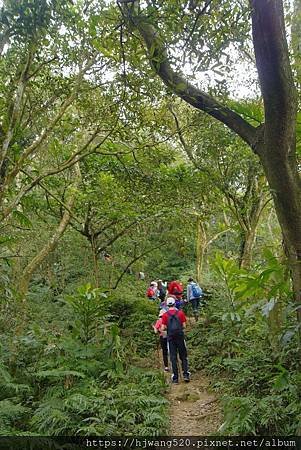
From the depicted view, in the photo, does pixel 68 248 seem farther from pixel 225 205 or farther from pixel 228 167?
pixel 228 167

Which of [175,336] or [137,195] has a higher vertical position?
[137,195]

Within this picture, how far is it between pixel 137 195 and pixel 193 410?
483cm

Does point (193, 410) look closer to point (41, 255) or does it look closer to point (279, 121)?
point (41, 255)

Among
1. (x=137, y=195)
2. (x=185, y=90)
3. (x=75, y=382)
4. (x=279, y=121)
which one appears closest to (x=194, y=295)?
(x=137, y=195)

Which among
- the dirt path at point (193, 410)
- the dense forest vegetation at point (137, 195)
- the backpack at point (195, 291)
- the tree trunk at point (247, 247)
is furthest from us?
the backpack at point (195, 291)

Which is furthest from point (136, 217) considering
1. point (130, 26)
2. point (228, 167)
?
point (130, 26)

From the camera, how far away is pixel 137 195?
9.34 meters

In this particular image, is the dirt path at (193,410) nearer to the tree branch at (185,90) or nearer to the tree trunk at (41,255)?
the tree trunk at (41,255)

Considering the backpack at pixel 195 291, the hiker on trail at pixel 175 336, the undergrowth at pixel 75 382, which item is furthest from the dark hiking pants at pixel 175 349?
the backpack at pixel 195 291

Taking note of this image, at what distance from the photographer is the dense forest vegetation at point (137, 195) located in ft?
10.6

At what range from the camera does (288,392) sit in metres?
4.97

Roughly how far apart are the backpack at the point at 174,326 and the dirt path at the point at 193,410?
3.34ft

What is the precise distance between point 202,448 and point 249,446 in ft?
2.59

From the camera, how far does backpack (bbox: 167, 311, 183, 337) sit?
7551mm
